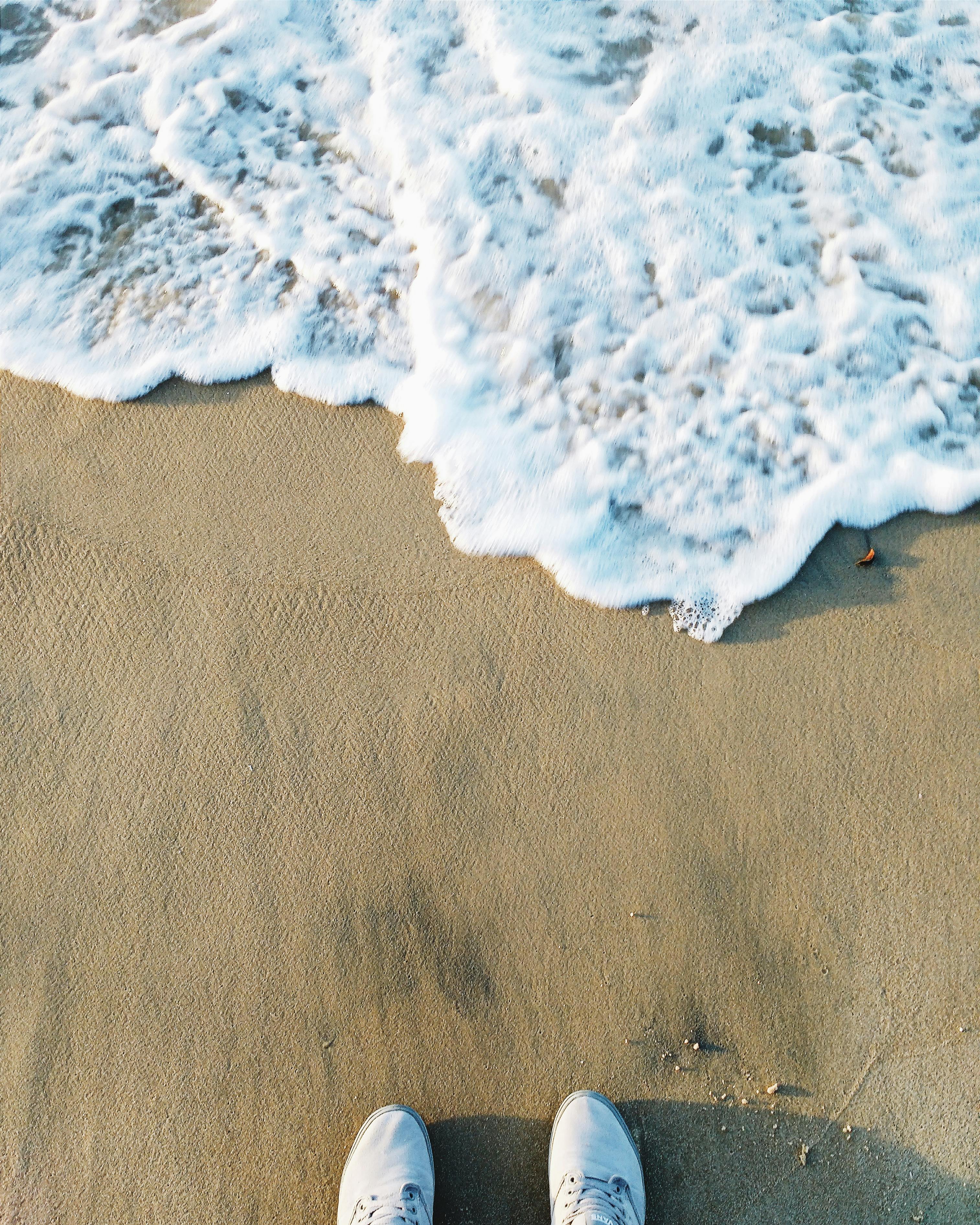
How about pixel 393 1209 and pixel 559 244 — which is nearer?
pixel 393 1209

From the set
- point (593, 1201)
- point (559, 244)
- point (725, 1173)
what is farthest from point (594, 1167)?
point (559, 244)

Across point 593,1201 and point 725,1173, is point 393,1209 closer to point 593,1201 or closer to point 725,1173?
point 593,1201

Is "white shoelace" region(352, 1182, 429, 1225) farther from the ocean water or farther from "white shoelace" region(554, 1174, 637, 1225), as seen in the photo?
the ocean water

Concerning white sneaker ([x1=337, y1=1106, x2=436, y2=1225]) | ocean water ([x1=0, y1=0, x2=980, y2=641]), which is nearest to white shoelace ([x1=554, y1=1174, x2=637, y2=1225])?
white sneaker ([x1=337, y1=1106, x2=436, y2=1225])

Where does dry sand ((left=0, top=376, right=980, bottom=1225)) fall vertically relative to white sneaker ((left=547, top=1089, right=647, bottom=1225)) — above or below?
above

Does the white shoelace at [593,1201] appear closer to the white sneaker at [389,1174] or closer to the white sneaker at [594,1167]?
the white sneaker at [594,1167]

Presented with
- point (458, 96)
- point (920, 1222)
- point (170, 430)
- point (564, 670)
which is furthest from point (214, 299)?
point (920, 1222)

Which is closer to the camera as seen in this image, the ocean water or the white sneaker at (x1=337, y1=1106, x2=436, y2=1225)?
the white sneaker at (x1=337, y1=1106, x2=436, y2=1225)
